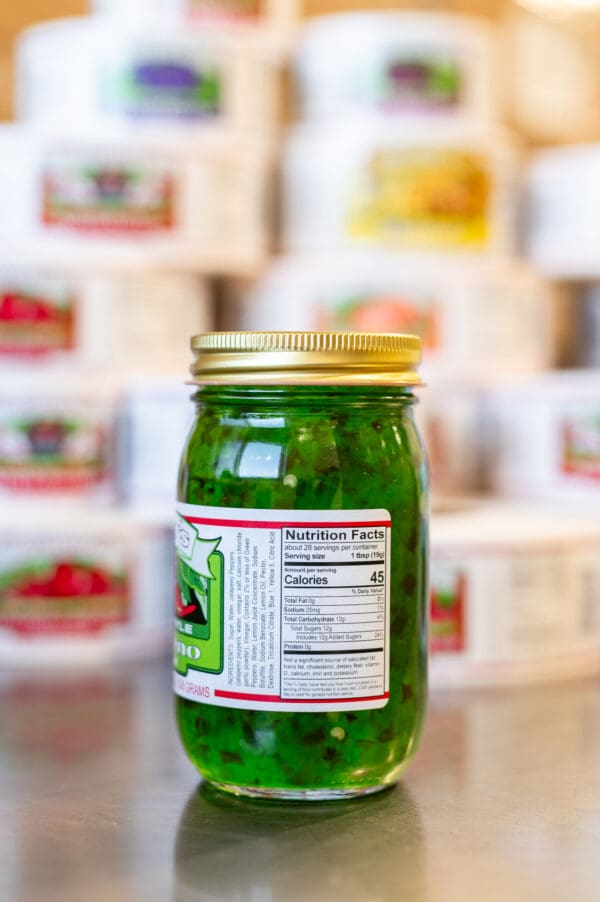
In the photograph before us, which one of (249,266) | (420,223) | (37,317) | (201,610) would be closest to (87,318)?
(37,317)

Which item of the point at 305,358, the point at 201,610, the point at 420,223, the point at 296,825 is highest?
the point at 420,223

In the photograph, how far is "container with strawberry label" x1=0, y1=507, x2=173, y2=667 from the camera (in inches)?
44.1

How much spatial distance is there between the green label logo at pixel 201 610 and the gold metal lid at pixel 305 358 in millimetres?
98

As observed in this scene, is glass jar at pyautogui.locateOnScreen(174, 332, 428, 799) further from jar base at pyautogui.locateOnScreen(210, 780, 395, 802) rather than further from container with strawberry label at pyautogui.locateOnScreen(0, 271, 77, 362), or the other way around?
container with strawberry label at pyautogui.locateOnScreen(0, 271, 77, 362)

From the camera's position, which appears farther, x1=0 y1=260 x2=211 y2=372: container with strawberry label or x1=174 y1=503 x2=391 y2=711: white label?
x1=0 y1=260 x2=211 y2=372: container with strawberry label

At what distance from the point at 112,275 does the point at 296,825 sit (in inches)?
29.0

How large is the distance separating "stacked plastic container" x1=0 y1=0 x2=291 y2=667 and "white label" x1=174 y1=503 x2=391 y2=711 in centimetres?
47

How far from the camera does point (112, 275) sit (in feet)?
4.16

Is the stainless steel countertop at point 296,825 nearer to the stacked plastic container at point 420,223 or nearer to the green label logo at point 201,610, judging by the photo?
the green label logo at point 201,610

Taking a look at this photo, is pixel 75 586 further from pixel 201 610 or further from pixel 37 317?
pixel 201 610

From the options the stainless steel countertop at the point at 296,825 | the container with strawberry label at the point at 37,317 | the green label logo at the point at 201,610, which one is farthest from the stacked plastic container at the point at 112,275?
the green label logo at the point at 201,610

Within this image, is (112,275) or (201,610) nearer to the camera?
(201,610)

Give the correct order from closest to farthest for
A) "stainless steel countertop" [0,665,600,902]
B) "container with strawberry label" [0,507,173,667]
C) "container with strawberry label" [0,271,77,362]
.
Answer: "stainless steel countertop" [0,665,600,902] < "container with strawberry label" [0,507,173,667] < "container with strawberry label" [0,271,77,362]

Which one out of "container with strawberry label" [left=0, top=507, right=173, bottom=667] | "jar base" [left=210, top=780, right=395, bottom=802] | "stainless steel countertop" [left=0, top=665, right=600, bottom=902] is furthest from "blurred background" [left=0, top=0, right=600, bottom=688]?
"jar base" [left=210, top=780, right=395, bottom=802]
